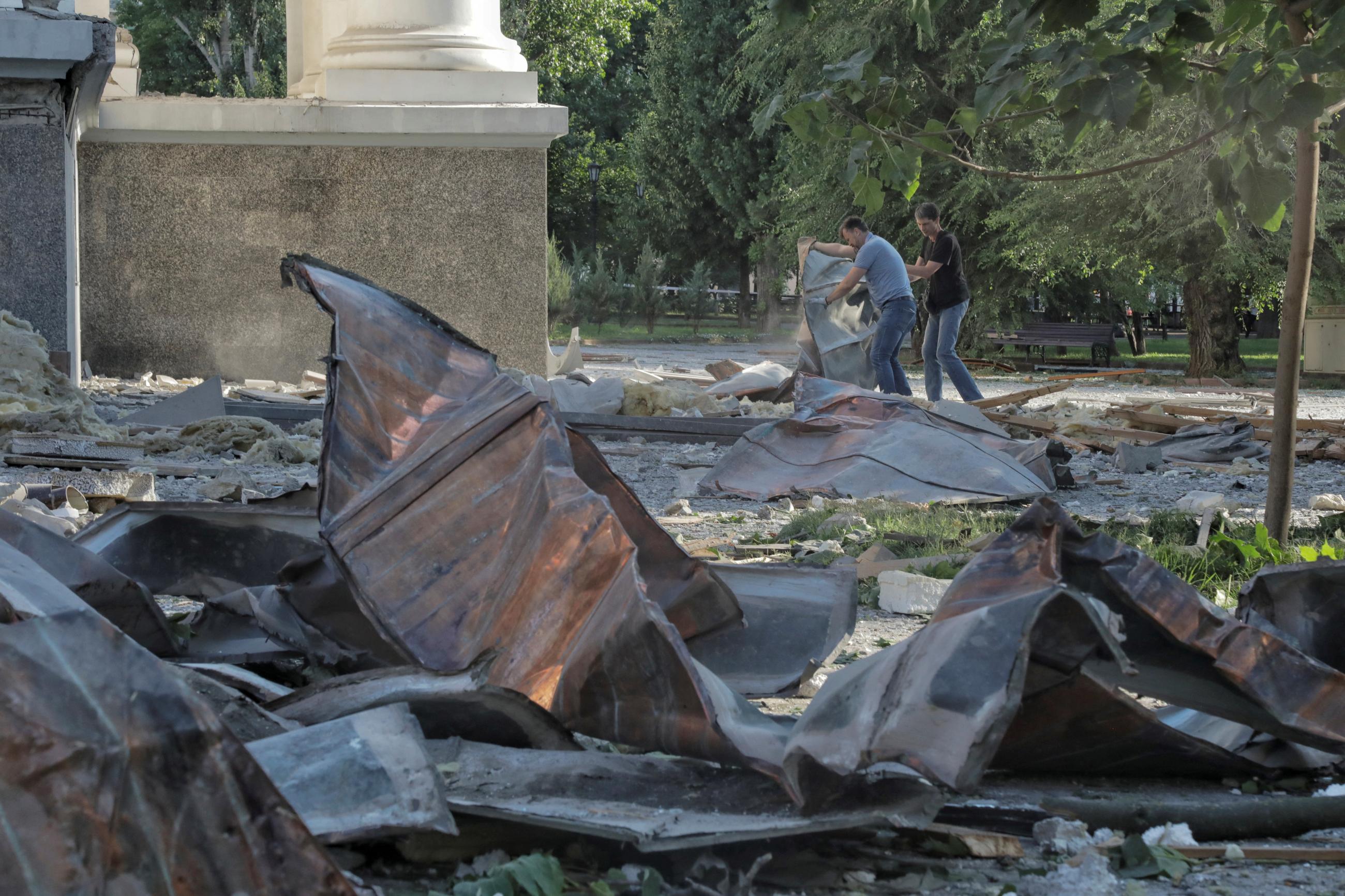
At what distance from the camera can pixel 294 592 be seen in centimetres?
329

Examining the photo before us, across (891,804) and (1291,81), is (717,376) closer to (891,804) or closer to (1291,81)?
(1291,81)

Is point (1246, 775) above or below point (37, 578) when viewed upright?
below

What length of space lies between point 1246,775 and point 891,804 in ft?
3.32

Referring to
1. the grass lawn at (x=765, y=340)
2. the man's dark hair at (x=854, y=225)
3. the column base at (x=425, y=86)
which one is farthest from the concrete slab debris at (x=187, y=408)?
the grass lawn at (x=765, y=340)

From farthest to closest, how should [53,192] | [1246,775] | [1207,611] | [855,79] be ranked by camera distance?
[53,192]
[855,79]
[1246,775]
[1207,611]

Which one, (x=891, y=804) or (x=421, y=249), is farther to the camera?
(x=421, y=249)

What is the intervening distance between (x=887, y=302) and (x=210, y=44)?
39631 millimetres

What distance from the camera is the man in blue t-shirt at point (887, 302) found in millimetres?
11594

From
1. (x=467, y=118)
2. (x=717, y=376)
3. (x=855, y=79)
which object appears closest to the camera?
(x=855, y=79)

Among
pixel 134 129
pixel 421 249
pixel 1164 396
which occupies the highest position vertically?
pixel 134 129

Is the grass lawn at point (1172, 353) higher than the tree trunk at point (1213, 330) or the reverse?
the reverse

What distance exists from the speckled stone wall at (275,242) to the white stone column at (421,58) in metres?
0.49

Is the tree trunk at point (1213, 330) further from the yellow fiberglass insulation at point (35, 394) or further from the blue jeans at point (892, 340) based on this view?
the yellow fiberglass insulation at point (35, 394)

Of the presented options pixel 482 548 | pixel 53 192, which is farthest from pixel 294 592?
pixel 53 192
